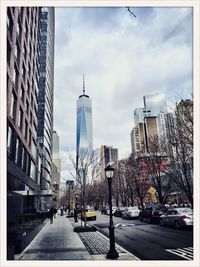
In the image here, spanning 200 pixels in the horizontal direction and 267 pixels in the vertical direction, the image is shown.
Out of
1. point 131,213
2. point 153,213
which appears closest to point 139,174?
point 131,213

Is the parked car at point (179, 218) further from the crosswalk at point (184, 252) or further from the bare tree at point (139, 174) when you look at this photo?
the bare tree at point (139, 174)

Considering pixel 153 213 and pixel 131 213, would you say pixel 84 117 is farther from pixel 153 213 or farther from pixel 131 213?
pixel 153 213

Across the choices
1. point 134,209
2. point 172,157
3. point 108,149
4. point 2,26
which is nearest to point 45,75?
point 108,149

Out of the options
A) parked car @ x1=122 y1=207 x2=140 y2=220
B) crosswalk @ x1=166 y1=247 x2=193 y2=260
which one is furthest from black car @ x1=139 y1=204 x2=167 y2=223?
crosswalk @ x1=166 y1=247 x2=193 y2=260

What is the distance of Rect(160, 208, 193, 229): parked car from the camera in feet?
54.8

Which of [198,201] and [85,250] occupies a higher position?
[198,201]

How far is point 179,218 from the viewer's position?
680 inches

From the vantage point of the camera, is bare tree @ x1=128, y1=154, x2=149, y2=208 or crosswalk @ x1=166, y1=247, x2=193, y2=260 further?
bare tree @ x1=128, y1=154, x2=149, y2=208

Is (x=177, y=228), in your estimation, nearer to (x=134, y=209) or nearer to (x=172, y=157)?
(x=172, y=157)

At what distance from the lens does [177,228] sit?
17.6m

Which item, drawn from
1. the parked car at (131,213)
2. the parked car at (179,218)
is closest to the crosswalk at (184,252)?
the parked car at (179,218)

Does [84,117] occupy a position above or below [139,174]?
above

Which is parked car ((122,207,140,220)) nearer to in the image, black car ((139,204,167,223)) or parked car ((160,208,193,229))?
black car ((139,204,167,223))

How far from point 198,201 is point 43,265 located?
16.3 ft
